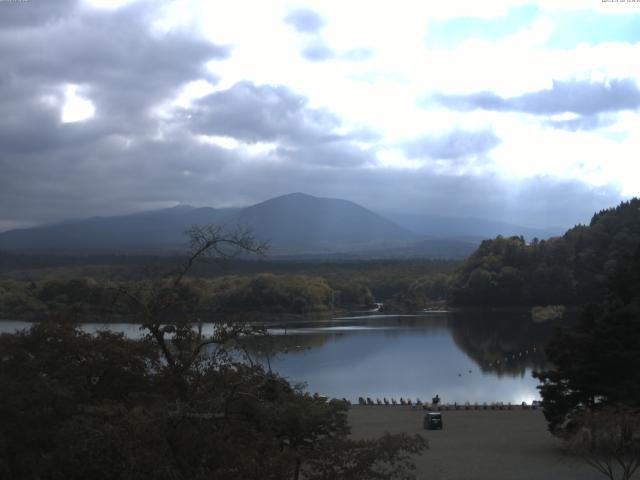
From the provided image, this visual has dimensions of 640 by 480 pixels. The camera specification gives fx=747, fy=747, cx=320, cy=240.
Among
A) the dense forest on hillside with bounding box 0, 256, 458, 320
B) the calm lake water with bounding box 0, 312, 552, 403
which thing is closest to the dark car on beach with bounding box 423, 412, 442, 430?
the calm lake water with bounding box 0, 312, 552, 403

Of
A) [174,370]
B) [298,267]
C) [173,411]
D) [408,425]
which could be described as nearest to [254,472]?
[173,411]

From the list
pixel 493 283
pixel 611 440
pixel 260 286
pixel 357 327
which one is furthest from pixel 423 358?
pixel 260 286

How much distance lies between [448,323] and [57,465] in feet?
188

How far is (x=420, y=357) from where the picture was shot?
41.6m

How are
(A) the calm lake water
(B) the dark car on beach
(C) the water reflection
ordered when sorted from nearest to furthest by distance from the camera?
(B) the dark car on beach → (A) the calm lake water → (C) the water reflection

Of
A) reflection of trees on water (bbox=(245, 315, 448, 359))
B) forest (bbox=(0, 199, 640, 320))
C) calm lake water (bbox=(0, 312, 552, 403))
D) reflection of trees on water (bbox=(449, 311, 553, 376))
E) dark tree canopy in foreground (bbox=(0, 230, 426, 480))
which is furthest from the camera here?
forest (bbox=(0, 199, 640, 320))

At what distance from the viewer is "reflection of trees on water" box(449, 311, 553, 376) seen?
126 feet

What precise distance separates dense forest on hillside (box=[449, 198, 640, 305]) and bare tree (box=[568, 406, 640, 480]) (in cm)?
5228

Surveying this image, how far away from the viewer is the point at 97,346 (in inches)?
338

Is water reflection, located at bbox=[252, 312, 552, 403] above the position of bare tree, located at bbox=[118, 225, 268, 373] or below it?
below

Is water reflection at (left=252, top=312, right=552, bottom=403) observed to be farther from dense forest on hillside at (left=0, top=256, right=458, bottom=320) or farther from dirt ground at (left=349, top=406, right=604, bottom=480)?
dense forest on hillside at (left=0, top=256, right=458, bottom=320)

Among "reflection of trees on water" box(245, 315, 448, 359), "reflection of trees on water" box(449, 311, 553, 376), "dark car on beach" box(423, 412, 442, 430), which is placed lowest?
"reflection of trees on water" box(245, 315, 448, 359)

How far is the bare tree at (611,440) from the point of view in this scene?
39.5 feet

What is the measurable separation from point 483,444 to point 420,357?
24.0 meters
